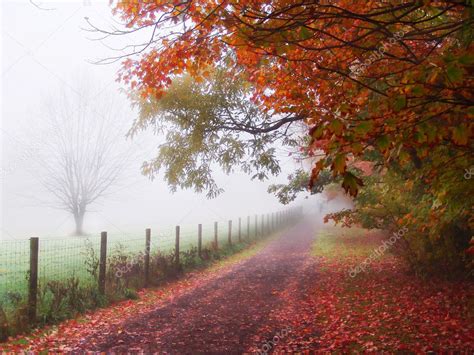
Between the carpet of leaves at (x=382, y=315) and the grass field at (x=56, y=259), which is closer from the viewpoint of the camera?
the carpet of leaves at (x=382, y=315)

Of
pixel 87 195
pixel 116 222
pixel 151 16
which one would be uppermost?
pixel 151 16

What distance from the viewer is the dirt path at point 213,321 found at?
6184 millimetres

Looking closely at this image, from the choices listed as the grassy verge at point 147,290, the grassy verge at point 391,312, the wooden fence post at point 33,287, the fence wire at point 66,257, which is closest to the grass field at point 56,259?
the fence wire at point 66,257

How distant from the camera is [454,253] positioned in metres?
8.80

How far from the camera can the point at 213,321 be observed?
7.54m

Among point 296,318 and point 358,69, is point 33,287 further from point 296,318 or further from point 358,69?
point 358,69

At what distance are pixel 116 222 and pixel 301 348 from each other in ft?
161

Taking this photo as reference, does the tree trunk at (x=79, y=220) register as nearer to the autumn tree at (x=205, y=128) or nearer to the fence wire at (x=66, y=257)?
the fence wire at (x=66, y=257)

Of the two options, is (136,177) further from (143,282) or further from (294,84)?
(294,84)

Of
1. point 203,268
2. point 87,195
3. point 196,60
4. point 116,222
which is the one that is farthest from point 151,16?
point 116,222

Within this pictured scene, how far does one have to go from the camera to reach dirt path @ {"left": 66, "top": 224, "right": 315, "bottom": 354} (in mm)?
6184

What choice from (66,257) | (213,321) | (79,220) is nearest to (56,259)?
(66,257)

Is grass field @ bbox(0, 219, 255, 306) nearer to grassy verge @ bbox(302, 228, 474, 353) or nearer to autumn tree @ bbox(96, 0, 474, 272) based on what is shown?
autumn tree @ bbox(96, 0, 474, 272)

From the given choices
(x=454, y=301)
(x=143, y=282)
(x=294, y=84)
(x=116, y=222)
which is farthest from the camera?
(x=116, y=222)
